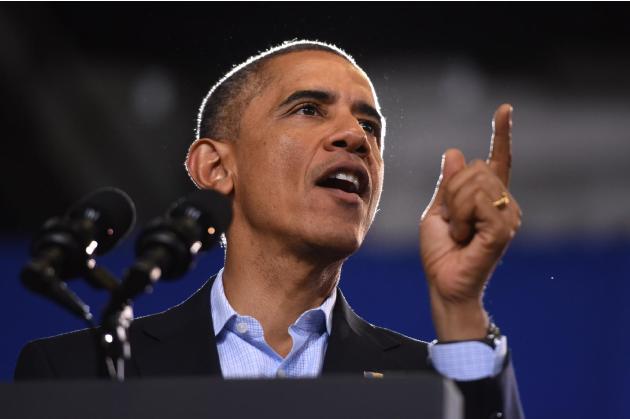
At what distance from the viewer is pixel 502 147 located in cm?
150

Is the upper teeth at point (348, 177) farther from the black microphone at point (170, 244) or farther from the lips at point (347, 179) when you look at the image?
the black microphone at point (170, 244)

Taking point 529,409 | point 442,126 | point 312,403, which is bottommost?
point 529,409

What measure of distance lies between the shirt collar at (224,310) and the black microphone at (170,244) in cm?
60

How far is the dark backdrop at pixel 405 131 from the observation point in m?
2.30

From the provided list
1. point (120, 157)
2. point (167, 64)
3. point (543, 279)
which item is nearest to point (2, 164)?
point (120, 157)

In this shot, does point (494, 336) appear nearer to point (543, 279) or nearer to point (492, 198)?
point (492, 198)

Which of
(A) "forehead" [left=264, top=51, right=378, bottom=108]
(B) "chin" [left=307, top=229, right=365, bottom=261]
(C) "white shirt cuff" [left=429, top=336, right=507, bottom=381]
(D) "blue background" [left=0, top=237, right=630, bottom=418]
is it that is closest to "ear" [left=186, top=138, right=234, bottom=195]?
(A) "forehead" [left=264, top=51, right=378, bottom=108]

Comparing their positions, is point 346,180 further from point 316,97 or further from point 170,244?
point 170,244

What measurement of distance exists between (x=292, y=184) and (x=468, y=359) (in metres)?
0.61

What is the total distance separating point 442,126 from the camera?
271 centimetres

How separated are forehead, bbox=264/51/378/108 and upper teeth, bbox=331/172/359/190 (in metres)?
0.19

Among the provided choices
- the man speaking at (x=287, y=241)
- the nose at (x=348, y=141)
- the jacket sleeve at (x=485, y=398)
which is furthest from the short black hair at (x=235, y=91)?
the jacket sleeve at (x=485, y=398)

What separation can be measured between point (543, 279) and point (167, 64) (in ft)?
3.86

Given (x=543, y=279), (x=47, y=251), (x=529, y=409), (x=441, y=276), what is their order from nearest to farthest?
1. (x=47, y=251)
2. (x=441, y=276)
3. (x=529, y=409)
4. (x=543, y=279)
